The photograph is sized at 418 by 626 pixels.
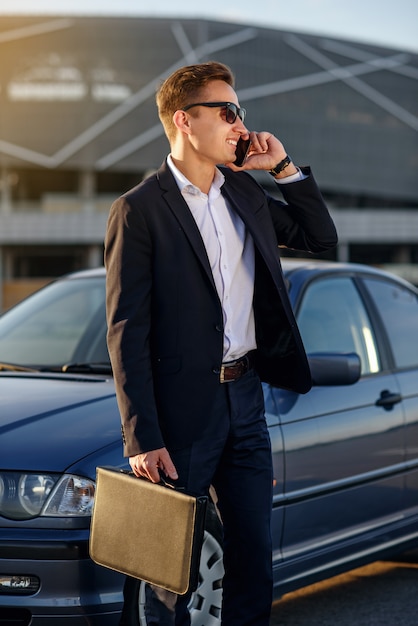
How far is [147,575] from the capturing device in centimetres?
280

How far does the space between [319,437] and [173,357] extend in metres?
1.41

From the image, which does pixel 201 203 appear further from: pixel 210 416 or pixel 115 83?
pixel 115 83

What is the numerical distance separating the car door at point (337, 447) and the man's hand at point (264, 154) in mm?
1156

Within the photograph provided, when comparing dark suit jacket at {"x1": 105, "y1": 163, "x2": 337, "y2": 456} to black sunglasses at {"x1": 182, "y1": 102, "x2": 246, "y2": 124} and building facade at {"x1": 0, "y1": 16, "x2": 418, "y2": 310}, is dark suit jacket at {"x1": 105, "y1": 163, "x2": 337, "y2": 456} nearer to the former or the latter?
black sunglasses at {"x1": 182, "y1": 102, "x2": 246, "y2": 124}

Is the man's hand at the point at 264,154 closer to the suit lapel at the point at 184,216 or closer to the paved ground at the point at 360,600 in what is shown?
the suit lapel at the point at 184,216

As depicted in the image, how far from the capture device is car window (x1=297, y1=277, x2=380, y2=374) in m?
4.58

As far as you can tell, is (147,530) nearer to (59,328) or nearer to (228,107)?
(228,107)

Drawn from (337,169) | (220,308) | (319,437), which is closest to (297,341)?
(220,308)

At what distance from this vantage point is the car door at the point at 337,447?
4.04 m

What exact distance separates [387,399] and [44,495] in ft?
6.37

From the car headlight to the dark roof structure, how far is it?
216 ft

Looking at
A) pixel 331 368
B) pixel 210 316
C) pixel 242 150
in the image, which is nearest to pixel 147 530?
pixel 210 316

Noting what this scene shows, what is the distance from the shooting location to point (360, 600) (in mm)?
4676

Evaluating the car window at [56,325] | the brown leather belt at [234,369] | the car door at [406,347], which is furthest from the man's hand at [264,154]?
the car door at [406,347]
